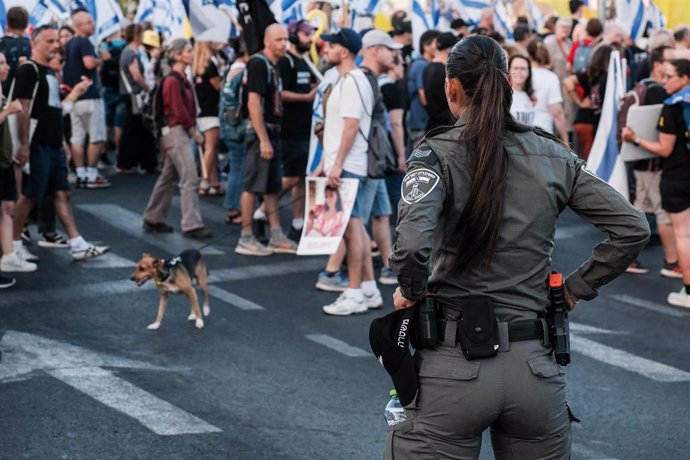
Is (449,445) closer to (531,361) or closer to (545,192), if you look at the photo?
(531,361)

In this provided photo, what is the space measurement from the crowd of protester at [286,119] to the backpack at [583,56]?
0.03 m

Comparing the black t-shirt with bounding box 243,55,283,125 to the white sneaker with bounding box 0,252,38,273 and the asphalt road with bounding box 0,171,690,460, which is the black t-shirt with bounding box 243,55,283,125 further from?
the white sneaker with bounding box 0,252,38,273

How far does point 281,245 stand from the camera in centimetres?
1167

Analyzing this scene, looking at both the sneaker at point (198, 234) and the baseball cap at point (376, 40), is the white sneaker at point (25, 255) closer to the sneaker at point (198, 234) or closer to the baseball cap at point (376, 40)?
the sneaker at point (198, 234)

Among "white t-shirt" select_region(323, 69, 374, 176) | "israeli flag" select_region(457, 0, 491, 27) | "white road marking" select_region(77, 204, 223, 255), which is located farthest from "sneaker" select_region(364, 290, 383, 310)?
"israeli flag" select_region(457, 0, 491, 27)

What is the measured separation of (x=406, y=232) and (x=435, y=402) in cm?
51

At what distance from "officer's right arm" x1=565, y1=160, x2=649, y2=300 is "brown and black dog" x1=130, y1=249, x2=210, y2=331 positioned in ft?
17.6

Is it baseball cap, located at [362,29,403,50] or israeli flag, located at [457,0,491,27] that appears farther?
israeli flag, located at [457,0,491,27]

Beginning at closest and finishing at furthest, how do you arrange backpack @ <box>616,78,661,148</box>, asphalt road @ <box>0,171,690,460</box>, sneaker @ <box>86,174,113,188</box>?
asphalt road @ <box>0,171,690,460</box> → backpack @ <box>616,78,661,148</box> → sneaker @ <box>86,174,113,188</box>

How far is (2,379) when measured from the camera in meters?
6.95

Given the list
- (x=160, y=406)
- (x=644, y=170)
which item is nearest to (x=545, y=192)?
(x=160, y=406)

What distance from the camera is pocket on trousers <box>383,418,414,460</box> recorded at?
3523 mm

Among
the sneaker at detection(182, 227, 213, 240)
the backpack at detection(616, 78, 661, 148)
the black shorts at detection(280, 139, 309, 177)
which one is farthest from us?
the black shorts at detection(280, 139, 309, 177)

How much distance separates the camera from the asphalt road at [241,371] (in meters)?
6.07
